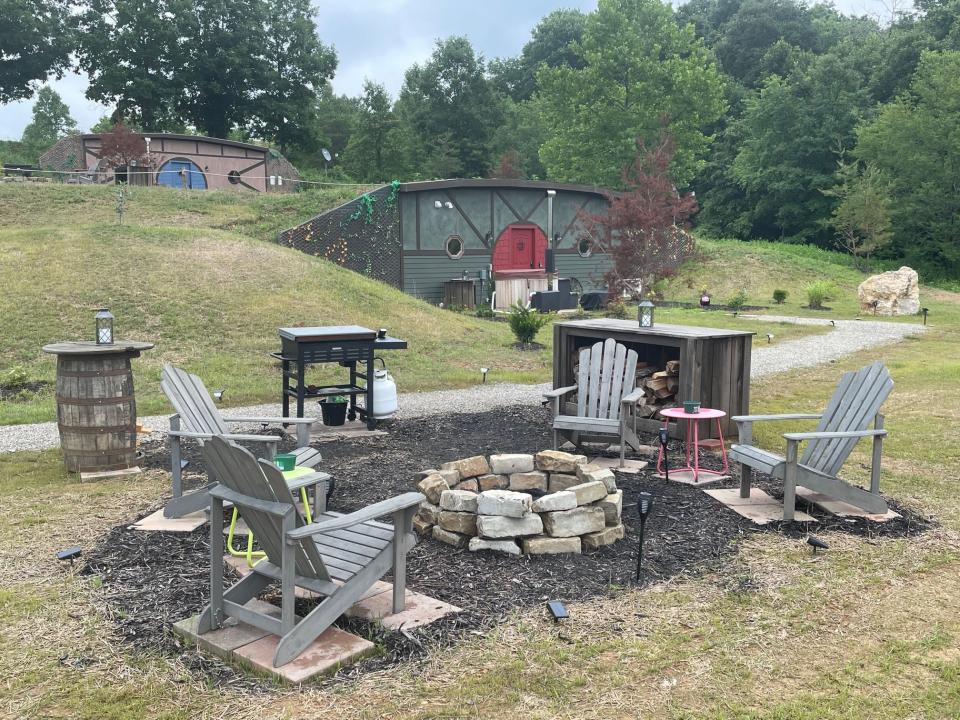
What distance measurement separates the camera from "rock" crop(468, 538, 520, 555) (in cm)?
485

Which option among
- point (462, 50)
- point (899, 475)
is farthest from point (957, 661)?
point (462, 50)

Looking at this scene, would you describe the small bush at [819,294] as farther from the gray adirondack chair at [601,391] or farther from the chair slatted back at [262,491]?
the chair slatted back at [262,491]

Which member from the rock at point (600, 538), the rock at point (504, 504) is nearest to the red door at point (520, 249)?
the rock at point (600, 538)

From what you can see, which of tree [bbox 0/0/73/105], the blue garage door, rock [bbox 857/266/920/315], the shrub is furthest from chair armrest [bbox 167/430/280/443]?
tree [bbox 0/0/73/105]

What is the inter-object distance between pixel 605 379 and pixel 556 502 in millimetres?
2859

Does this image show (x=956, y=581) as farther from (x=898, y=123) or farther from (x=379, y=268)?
(x=898, y=123)

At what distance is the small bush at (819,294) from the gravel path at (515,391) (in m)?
5.11

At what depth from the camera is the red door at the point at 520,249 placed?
81.6 feet

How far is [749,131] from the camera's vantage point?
144ft

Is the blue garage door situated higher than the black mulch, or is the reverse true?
the blue garage door

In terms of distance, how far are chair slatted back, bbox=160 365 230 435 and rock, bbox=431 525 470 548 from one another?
195 cm

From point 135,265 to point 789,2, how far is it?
48640mm

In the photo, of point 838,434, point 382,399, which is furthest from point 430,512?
point 382,399

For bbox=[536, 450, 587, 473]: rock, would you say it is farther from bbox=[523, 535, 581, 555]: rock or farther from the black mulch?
bbox=[523, 535, 581, 555]: rock
